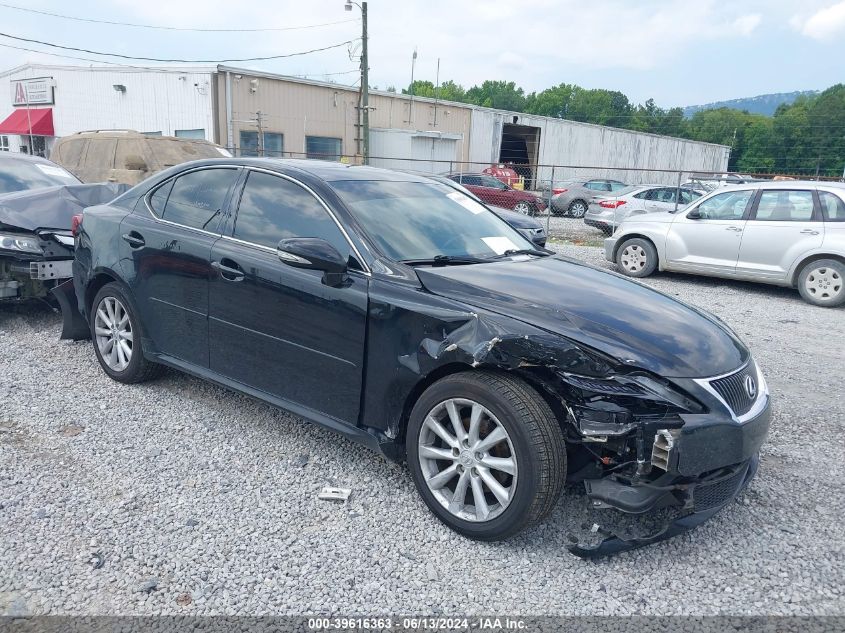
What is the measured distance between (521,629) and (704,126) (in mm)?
101571

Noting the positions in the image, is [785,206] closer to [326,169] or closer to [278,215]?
[326,169]

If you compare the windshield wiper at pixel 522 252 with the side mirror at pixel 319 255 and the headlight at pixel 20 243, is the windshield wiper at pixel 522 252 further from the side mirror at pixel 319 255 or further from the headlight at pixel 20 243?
the headlight at pixel 20 243

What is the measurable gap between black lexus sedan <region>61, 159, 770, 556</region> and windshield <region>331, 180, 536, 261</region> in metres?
0.02

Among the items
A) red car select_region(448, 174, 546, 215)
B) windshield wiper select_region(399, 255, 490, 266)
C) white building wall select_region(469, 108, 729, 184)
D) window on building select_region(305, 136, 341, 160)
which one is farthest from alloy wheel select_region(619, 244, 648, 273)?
white building wall select_region(469, 108, 729, 184)

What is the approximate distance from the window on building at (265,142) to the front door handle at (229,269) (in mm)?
21995

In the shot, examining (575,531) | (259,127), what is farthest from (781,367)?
(259,127)

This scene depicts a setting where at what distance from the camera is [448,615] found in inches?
103

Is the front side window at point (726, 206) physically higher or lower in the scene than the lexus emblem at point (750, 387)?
higher

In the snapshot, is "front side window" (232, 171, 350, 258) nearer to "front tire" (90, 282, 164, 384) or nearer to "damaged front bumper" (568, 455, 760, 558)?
"front tire" (90, 282, 164, 384)

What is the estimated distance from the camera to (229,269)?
389 cm

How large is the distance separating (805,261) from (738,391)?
7.09 meters

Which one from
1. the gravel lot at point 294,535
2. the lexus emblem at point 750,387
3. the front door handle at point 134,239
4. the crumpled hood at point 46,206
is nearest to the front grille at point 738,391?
the lexus emblem at point 750,387

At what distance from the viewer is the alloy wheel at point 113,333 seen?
473 centimetres

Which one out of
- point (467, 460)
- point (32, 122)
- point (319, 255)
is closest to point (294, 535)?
point (467, 460)
